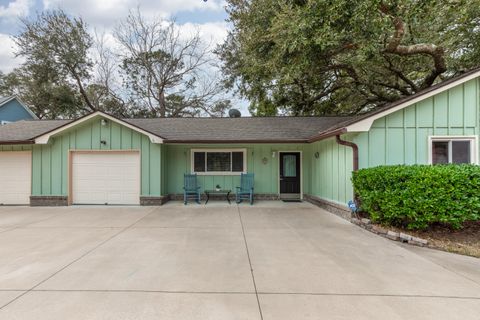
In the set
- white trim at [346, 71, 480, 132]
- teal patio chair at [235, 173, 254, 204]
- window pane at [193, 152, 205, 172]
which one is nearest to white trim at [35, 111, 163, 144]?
window pane at [193, 152, 205, 172]

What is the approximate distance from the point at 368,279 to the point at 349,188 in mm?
3660

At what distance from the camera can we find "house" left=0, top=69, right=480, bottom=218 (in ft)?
20.0

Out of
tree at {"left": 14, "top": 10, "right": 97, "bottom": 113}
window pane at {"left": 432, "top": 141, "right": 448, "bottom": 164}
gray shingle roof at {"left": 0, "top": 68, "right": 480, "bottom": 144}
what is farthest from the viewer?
tree at {"left": 14, "top": 10, "right": 97, "bottom": 113}

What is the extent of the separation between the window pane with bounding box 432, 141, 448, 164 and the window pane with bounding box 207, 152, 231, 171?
6307 mm

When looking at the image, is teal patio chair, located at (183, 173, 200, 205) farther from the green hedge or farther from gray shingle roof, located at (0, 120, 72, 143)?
the green hedge

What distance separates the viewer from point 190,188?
29.4 ft

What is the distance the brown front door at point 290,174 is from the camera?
31.4ft

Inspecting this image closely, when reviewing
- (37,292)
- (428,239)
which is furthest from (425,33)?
(37,292)

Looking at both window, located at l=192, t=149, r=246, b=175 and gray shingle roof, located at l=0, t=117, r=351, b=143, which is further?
window, located at l=192, t=149, r=246, b=175

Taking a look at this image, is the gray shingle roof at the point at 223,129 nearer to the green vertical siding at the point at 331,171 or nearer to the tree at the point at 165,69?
the green vertical siding at the point at 331,171

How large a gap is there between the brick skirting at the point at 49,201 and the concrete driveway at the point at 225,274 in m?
2.84

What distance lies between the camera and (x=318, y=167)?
841cm

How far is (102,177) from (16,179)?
10.1 ft

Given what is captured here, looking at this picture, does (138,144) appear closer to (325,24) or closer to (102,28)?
(325,24)
